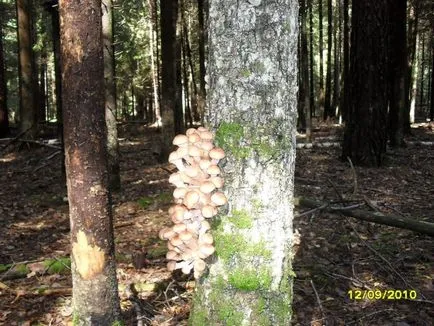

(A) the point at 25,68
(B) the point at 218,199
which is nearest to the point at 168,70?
(A) the point at 25,68

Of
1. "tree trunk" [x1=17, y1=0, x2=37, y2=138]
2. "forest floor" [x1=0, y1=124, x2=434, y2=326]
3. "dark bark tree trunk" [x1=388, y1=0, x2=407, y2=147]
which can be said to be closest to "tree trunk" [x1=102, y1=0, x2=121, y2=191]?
"forest floor" [x1=0, y1=124, x2=434, y2=326]

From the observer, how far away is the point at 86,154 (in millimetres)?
4020

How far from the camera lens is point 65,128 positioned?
407cm

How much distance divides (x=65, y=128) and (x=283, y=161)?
2.21 meters

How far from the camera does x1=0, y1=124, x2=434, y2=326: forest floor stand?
4.81 meters

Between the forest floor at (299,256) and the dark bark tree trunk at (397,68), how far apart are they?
3.13m

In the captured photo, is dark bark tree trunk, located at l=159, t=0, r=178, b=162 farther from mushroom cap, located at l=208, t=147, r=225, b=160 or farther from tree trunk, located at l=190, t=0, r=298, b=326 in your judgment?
mushroom cap, located at l=208, t=147, r=225, b=160

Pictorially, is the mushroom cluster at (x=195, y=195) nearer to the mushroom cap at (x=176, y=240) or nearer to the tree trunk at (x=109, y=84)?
the mushroom cap at (x=176, y=240)

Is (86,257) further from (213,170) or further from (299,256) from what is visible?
(299,256)

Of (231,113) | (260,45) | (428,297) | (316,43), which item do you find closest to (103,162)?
(231,113)
